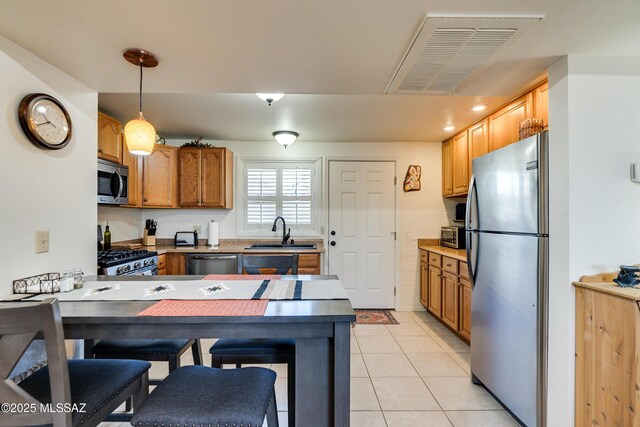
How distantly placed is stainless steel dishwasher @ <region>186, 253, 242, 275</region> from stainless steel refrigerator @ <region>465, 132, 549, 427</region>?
2.45 metres

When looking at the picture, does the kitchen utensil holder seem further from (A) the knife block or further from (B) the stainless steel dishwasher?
(A) the knife block

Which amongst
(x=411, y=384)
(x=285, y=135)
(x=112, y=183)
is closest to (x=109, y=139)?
(x=112, y=183)

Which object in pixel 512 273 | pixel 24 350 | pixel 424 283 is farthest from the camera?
pixel 424 283

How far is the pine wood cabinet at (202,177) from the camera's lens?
3803mm

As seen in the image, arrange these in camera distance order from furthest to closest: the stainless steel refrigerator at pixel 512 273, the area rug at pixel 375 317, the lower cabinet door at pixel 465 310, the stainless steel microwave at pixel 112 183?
the area rug at pixel 375 317
the lower cabinet door at pixel 465 310
the stainless steel microwave at pixel 112 183
the stainless steel refrigerator at pixel 512 273

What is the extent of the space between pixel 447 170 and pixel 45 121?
3.93m

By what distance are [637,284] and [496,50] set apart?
134cm

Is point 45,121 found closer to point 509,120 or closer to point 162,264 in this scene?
point 162,264

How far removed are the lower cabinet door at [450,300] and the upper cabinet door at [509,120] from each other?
140 centimetres

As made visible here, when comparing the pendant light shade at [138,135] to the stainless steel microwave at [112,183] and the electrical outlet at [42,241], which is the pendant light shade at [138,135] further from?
the stainless steel microwave at [112,183]

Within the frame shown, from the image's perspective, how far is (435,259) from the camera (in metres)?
3.71

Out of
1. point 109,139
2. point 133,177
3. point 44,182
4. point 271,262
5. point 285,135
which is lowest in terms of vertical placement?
point 271,262

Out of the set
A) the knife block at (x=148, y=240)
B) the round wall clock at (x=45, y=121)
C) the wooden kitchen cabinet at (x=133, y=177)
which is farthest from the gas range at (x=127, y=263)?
the round wall clock at (x=45, y=121)

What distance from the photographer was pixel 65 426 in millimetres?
998
